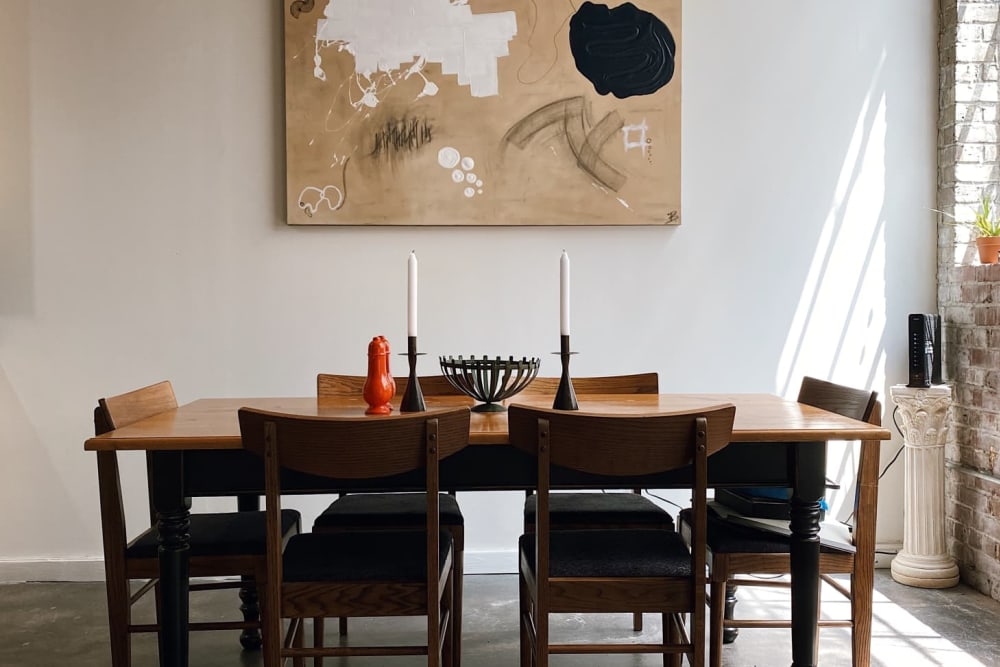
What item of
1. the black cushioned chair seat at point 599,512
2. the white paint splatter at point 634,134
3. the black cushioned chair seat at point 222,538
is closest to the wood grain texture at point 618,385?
the black cushioned chair seat at point 599,512

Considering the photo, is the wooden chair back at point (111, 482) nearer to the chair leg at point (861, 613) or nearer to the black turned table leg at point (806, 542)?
the black turned table leg at point (806, 542)

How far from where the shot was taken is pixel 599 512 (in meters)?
2.44

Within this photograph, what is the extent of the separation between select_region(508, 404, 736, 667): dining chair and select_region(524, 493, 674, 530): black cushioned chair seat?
1.41 feet

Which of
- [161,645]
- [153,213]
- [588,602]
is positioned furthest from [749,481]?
[153,213]

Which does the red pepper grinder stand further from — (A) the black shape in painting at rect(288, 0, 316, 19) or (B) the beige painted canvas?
(A) the black shape in painting at rect(288, 0, 316, 19)

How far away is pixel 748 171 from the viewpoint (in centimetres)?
348

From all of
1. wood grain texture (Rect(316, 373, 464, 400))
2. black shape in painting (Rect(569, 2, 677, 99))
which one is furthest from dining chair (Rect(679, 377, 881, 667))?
black shape in painting (Rect(569, 2, 677, 99))

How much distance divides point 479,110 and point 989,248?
195cm

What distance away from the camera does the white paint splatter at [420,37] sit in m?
3.37

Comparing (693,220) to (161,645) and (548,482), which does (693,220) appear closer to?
(548,482)

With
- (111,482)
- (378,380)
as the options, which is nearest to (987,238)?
(378,380)

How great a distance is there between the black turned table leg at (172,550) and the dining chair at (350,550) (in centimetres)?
21

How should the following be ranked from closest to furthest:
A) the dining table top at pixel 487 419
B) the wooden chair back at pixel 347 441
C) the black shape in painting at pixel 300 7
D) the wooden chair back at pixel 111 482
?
the wooden chair back at pixel 347 441
the dining table top at pixel 487 419
the wooden chair back at pixel 111 482
the black shape in painting at pixel 300 7

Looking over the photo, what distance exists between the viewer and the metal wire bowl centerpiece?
221 cm
